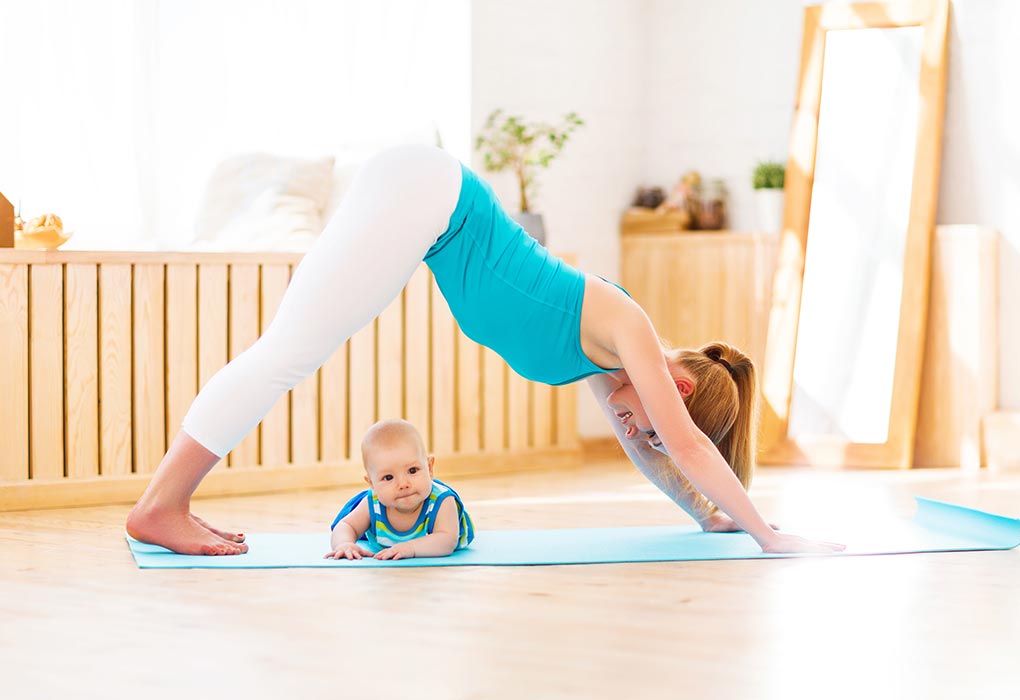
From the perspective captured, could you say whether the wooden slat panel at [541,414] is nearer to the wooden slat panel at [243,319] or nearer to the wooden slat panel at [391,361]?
the wooden slat panel at [391,361]

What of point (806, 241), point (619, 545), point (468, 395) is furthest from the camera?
point (806, 241)

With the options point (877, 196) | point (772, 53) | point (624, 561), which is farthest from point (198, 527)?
point (772, 53)

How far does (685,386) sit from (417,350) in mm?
1652

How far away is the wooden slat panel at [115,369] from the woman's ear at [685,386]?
1689mm

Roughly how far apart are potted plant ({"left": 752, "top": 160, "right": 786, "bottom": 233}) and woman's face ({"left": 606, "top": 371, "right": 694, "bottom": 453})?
92.1 inches

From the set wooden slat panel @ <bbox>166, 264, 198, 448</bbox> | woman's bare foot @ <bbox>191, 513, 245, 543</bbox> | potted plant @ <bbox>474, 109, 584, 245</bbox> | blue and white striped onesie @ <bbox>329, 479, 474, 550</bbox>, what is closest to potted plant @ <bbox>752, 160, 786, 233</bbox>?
potted plant @ <bbox>474, 109, 584, 245</bbox>

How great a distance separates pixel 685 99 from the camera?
5.24 meters

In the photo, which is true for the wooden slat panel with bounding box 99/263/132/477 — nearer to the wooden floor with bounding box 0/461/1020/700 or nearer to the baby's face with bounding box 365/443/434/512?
the wooden floor with bounding box 0/461/1020/700

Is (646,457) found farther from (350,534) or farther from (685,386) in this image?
(350,534)

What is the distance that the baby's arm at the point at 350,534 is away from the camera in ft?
8.32

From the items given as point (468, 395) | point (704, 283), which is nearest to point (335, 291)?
point (468, 395)

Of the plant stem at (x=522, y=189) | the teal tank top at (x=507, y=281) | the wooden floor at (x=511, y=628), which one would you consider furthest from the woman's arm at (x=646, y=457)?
the plant stem at (x=522, y=189)

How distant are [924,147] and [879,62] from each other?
0.37 meters

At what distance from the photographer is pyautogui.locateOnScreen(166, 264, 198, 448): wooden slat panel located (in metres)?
3.66
